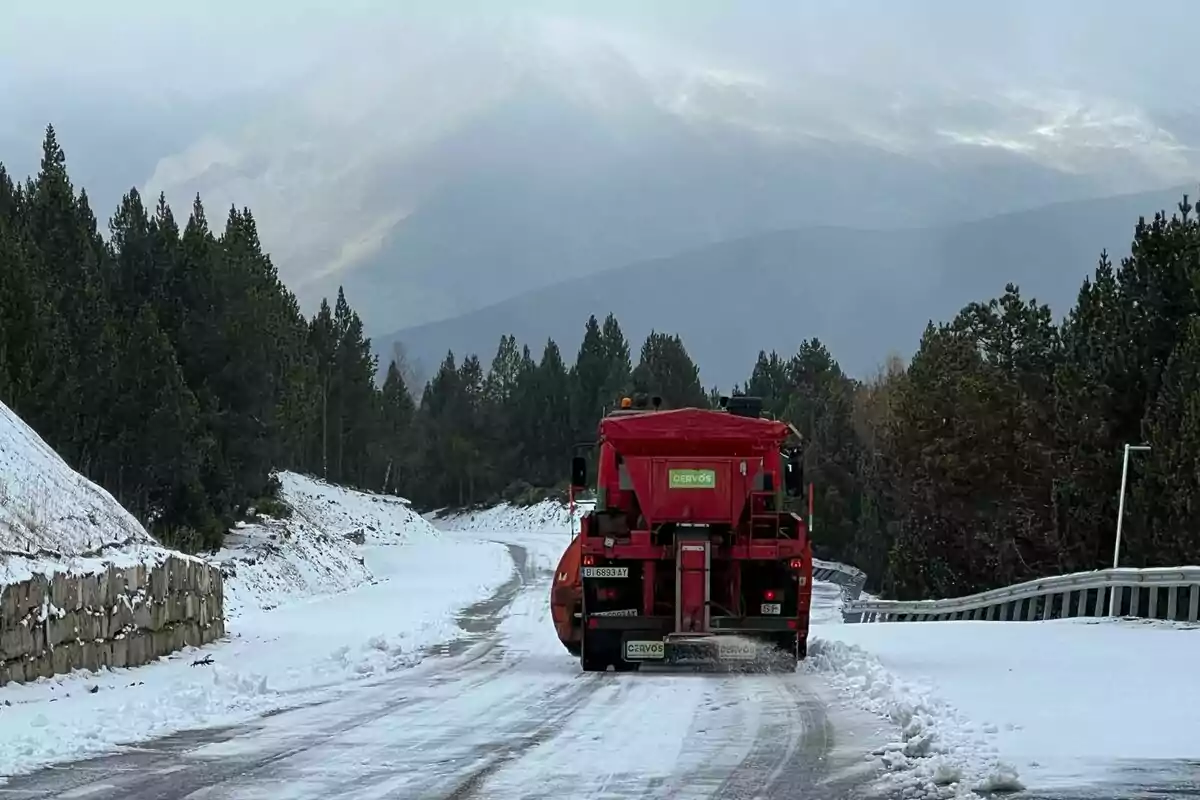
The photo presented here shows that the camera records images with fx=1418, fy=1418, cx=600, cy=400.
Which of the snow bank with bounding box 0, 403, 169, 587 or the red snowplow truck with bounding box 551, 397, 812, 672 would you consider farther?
the red snowplow truck with bounding box 551, 397, 812, 672

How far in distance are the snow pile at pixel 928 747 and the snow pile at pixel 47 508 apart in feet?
29.6

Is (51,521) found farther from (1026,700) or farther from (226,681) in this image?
(1026,700)

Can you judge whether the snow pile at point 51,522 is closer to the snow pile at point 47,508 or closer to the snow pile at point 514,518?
the snow pile at point 47,508

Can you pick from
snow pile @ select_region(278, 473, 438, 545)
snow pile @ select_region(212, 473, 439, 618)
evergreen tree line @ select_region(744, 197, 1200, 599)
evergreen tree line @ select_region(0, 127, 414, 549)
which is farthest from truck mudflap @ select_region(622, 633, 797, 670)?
snow pile @ select_region(278, 473, 438, 545)

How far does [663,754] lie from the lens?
10.2 meters

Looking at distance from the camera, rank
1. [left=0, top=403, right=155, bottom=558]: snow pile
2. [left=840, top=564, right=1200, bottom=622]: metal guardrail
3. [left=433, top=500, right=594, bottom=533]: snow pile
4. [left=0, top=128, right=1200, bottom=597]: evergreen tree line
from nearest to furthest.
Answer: [left=0, top=403, right=155, bottom=558]: snow pile, [left=840, top=564, right=1200, bottom=622]: metal guardrail, [left=0, top=128, right=1200, bottom=597]: evergreen tree line, [left=433, top=500, right=594, bottom=533]: snow pile

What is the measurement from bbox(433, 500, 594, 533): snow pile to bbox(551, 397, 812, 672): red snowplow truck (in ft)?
278

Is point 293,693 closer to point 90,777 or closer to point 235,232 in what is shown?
point 90,777

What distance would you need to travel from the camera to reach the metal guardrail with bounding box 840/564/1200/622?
776 inches

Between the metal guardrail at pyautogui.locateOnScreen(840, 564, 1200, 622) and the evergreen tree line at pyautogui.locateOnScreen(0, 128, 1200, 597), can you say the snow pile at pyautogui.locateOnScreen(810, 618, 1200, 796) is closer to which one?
the metal guardrail at pyautogui.locateOnScreen(840, 564, 1200, 622)

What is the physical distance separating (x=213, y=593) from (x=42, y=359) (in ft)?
55.4

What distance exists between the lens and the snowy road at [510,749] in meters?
8.86

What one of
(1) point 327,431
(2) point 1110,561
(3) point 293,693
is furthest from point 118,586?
(1) point 327,431

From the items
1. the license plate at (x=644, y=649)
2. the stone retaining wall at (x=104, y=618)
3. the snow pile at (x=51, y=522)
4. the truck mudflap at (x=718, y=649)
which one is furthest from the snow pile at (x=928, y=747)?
the snow pile at (x=51, y=522)
